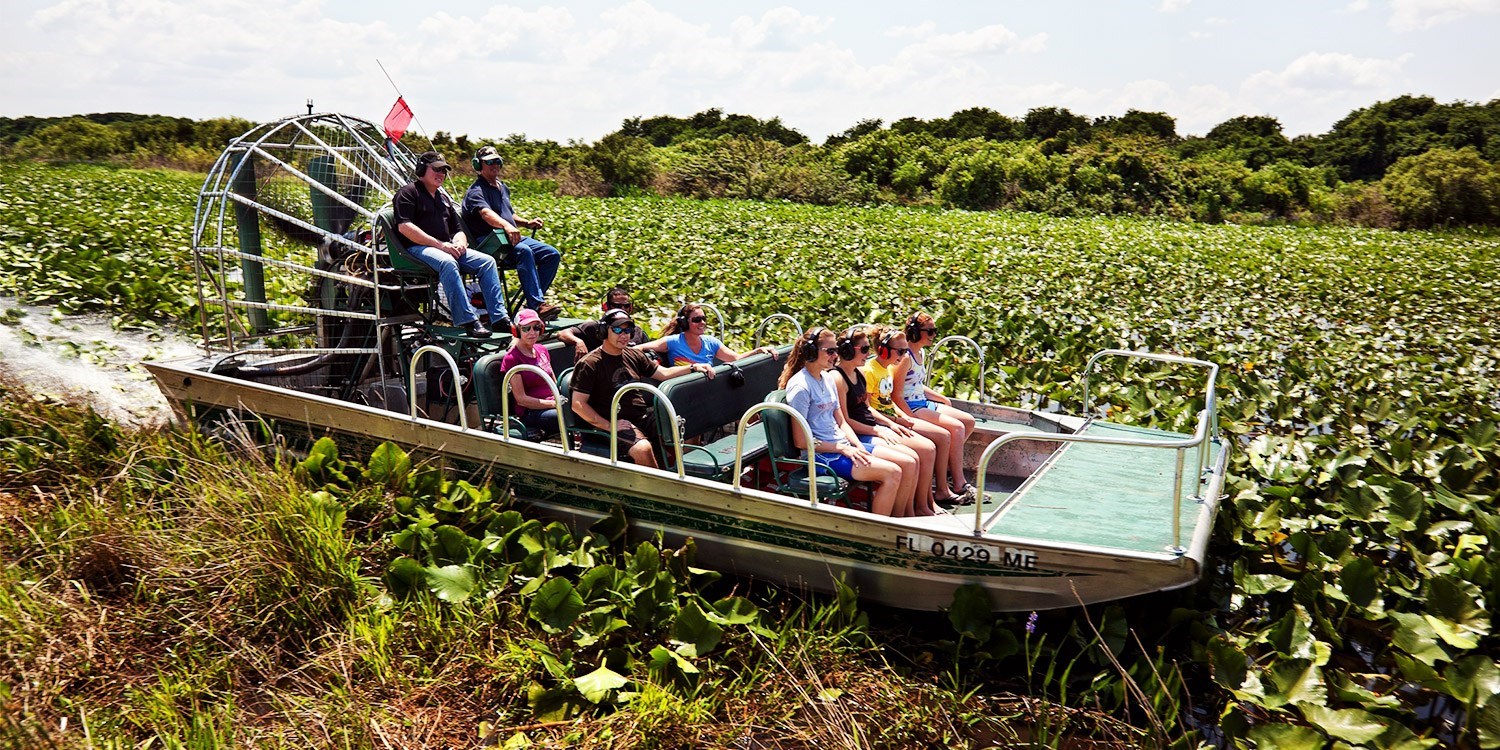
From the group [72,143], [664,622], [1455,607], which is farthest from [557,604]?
[72,143]

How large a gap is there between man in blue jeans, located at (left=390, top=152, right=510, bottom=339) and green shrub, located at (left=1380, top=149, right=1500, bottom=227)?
31641 millimetres

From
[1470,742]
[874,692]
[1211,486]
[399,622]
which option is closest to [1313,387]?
[1211,486]

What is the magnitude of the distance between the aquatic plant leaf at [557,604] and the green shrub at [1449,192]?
1293 inches

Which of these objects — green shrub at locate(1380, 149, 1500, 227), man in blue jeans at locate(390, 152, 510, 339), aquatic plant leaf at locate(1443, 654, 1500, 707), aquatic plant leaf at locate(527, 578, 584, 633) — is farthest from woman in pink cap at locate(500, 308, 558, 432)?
green shrub at locate(1380, 149, 1500, 227)

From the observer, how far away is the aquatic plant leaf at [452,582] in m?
5.07

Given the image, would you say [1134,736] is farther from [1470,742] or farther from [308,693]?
[308,693]

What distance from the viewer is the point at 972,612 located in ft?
16.3

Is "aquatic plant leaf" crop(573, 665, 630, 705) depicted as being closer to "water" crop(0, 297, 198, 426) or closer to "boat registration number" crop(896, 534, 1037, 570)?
"boat registration number" crop(896, 534, 1037, 570)

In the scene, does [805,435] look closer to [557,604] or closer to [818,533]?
[818,533]

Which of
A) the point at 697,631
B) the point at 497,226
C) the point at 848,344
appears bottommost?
the point at 697,631

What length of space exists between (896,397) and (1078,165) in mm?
31037

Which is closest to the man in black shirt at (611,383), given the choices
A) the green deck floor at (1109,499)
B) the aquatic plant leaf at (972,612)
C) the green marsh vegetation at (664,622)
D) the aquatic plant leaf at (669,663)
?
the green marsh vegetation at (664,622)

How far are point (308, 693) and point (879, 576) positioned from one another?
2.97m

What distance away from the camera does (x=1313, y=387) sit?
9.06 metres
